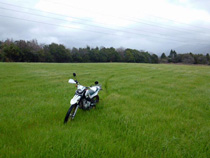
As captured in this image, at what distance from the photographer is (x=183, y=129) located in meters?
3.35

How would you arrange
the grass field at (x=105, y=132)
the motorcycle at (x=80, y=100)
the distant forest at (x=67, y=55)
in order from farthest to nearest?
the distant forest at (x=67, y=55) → the motorcycle at (x=80, y=100) → the grass field at (x=105, y=132)

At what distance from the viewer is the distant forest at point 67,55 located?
151 ft

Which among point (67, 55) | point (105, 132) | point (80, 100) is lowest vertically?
point (105, 132)

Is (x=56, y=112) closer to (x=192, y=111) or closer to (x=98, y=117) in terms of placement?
(x=98, y=117)

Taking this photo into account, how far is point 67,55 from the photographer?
5838 cm

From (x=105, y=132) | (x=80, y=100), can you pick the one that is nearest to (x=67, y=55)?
(x=80, y=100)

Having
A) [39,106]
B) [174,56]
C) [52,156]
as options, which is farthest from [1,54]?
[174,56]

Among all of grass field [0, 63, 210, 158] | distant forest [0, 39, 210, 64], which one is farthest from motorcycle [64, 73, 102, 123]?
distant forest [0, 39, 210, 64]

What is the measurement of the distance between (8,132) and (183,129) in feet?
14.5

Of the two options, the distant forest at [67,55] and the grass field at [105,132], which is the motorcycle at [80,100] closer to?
the grass field at [105,132]

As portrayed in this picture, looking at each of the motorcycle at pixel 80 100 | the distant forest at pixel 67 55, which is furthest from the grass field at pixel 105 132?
the distant forest at pixel 67 55

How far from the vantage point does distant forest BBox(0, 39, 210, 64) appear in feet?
151

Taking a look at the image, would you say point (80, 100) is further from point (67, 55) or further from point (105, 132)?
point (67, 55)

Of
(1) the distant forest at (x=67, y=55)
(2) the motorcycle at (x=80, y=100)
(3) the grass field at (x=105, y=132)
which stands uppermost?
→ (1) the distant forest at (x=67, y=55)
